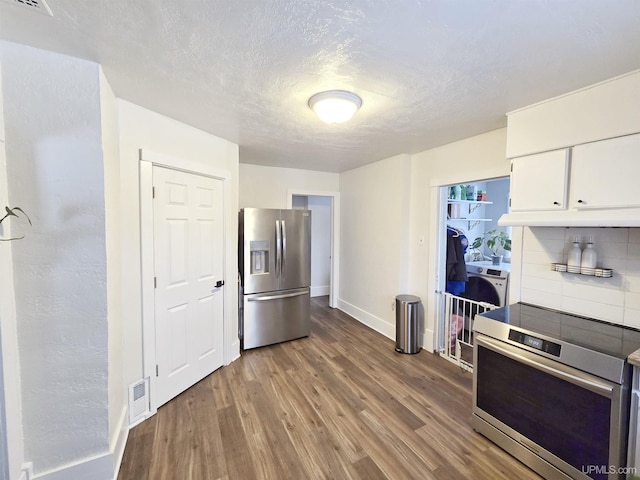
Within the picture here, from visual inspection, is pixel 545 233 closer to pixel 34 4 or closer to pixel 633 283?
pixel 633 283

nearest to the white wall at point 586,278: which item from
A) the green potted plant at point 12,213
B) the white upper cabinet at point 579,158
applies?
the white upper cabinet at point 579,158

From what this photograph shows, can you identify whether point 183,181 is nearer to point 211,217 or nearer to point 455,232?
point 211,217

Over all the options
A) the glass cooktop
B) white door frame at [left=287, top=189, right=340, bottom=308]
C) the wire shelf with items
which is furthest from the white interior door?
the wire shelf with items

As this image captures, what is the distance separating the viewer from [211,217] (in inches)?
105

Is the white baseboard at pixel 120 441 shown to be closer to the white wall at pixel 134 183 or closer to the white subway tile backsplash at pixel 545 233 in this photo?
the white wall at pixel 134 183

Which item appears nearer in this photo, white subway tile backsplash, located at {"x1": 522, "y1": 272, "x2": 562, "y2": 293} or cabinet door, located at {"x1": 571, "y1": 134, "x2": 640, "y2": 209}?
cabinet door, located at {"x1": 571, "y1": 134, "x2": 640, "y2": 209}

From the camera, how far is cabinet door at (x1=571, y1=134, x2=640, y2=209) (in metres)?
1.49

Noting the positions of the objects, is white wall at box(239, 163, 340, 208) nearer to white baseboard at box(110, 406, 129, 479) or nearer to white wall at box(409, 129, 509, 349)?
white wall at box(409, 129, 509, 349)

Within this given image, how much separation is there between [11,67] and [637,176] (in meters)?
3.32

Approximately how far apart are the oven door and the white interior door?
236cm

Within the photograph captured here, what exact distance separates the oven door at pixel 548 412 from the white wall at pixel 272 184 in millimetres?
3191

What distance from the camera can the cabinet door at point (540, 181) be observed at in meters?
1.76

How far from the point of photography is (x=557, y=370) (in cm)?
153

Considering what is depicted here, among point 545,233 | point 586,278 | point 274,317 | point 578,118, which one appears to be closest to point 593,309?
point 586,278
